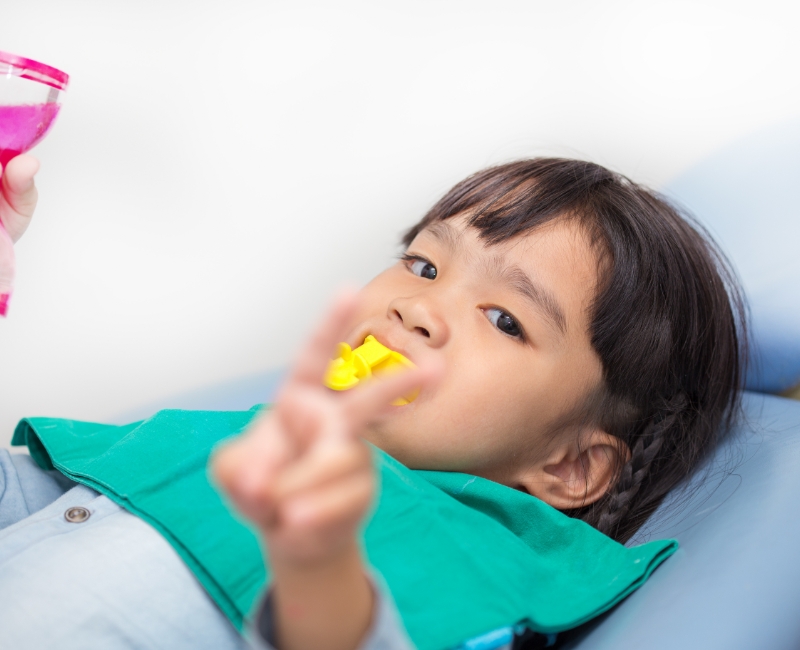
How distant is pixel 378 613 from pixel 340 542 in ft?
0.32

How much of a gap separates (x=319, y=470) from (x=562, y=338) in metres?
0.51

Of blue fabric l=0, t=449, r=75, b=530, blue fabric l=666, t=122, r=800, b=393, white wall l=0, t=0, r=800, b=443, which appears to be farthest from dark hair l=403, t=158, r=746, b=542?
blue fabric l=0, t=449, r=75, b=530

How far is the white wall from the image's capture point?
1.25 metres

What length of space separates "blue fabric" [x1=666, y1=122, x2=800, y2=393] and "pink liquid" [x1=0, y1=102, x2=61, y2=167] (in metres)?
0.89

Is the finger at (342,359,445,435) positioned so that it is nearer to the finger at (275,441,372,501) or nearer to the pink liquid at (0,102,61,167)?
the finger at (275,441,372,501)

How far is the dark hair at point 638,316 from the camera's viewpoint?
2.87ft

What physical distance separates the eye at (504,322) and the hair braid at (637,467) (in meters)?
0.23

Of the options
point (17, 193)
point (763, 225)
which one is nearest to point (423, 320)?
point (17, 193)

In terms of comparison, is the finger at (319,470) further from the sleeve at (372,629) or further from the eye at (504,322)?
the eye at (504,322)

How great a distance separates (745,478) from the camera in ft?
2.73

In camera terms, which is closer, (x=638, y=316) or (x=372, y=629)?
(x=372, y=629)

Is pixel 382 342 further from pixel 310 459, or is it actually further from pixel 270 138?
pixel 270 138

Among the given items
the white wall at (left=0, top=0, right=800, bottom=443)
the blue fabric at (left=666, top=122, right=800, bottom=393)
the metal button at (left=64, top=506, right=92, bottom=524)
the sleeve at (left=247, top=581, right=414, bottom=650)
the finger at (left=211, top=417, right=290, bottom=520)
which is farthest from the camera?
the white wall at (left=0, top=0, right=800, bottom=443)

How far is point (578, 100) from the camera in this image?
131 centimetres
